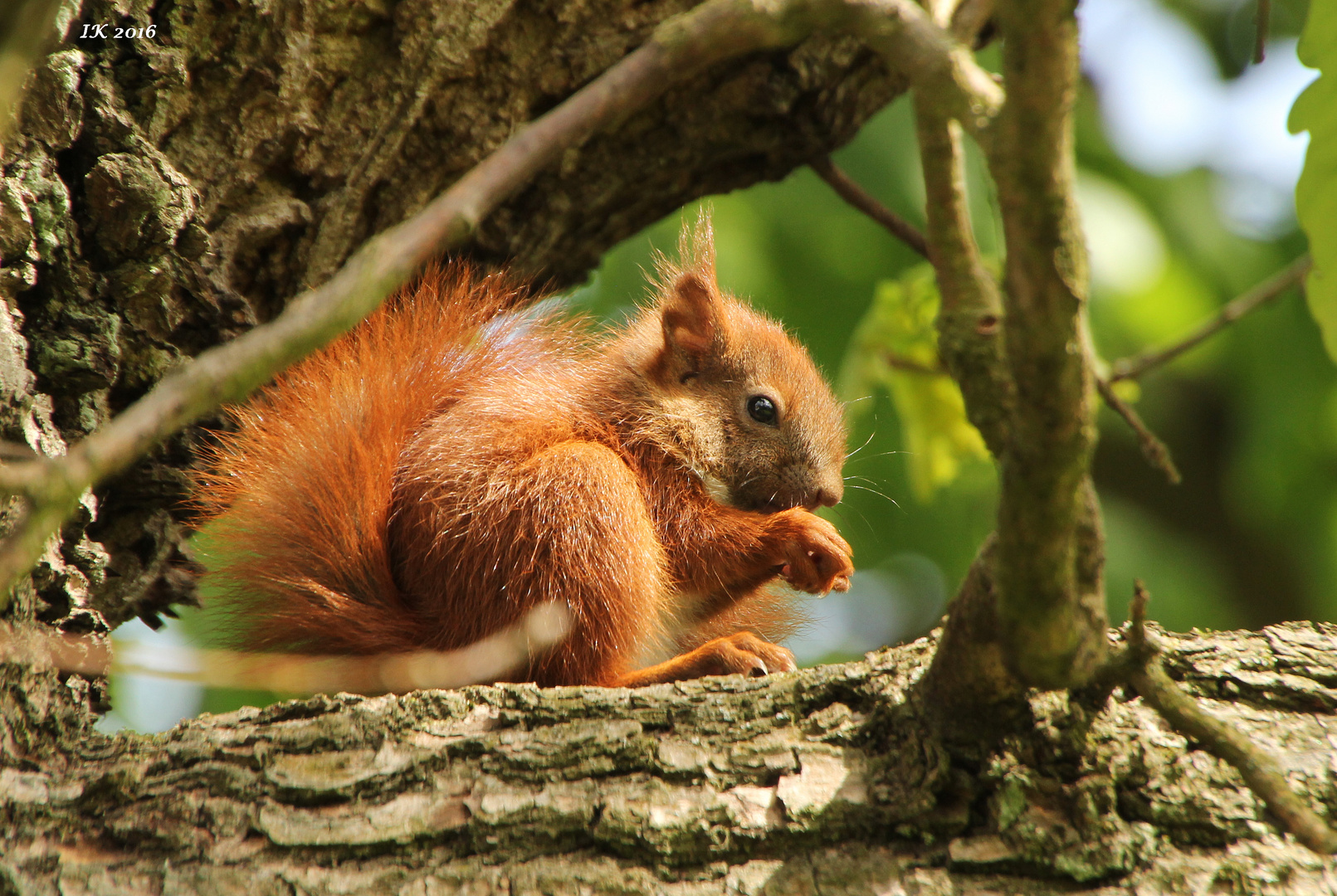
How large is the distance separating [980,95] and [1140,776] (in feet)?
3.15

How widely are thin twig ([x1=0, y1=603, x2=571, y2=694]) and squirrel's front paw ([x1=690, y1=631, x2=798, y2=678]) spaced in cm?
28

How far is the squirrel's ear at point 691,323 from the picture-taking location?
280 cm

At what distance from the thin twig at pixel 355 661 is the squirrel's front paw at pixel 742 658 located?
0.93 feet

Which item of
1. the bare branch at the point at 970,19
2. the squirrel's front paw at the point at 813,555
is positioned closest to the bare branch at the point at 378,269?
the bare branch at the point at 970,19

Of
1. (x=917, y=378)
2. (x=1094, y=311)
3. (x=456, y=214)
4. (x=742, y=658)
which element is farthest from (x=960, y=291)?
(x=1094, y=311)

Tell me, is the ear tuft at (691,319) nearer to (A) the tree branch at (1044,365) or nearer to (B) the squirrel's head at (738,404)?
(B) the squirrel's head at (738,404)

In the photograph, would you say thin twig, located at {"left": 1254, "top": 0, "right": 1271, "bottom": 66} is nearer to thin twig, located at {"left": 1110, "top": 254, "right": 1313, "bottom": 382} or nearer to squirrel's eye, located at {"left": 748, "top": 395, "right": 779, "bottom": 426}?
thin twig, located at {"left": 1110, "top": 254, "right": 1313, "bottom": 382}

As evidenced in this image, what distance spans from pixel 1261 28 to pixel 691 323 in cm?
142

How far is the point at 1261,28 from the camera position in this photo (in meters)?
1.96

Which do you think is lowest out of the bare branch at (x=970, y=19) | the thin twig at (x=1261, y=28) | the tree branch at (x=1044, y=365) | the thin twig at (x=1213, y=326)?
the tree branch at (x=1044, y=365)

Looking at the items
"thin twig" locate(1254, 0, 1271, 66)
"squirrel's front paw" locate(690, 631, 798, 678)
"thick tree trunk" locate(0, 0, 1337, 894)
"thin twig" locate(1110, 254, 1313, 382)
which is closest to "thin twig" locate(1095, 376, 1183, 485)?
"thin twig" locate(1110, 254, 1313, 382)

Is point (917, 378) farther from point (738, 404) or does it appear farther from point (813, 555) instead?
point (813, 555)

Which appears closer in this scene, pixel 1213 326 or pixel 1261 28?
pixel 1213 326

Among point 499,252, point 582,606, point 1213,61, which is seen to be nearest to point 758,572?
point 582,606
